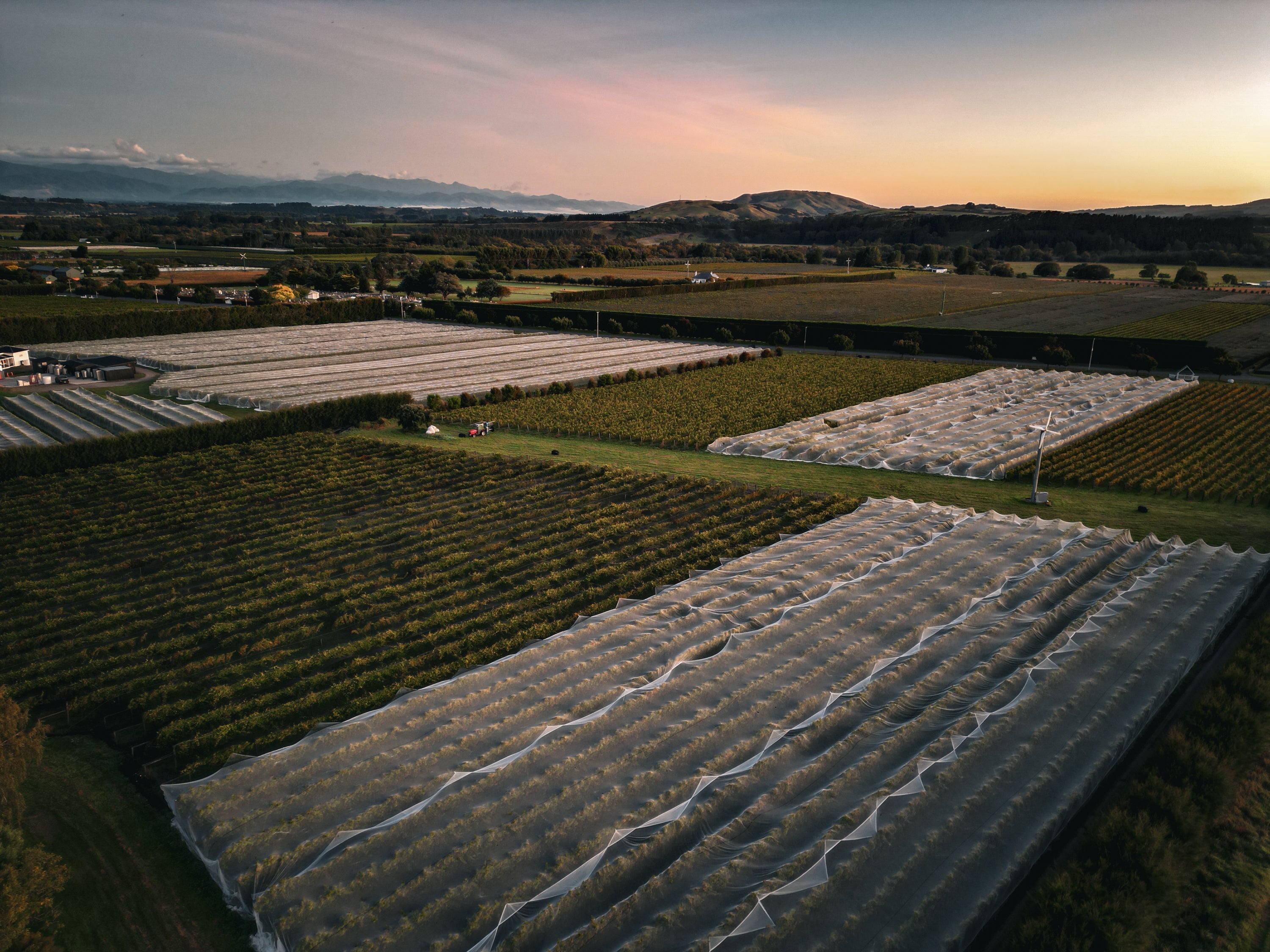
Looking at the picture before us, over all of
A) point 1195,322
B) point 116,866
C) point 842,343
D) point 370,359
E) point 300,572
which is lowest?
point 116,866

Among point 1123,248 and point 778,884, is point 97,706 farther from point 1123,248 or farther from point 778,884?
point 1123,248

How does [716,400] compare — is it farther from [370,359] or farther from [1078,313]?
[1078,313]

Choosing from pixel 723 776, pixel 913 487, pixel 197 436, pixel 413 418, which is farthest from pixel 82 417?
pixel 723 776

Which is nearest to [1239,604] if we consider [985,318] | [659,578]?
[659,578]

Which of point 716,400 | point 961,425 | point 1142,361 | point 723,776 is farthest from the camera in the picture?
point 1142,361

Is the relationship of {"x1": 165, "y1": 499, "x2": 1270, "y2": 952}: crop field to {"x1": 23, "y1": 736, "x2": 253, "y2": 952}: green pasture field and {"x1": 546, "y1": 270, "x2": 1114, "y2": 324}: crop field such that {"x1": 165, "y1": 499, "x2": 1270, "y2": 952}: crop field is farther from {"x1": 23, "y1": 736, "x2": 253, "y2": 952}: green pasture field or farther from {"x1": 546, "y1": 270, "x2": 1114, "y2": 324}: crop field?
{"x1": 546, "y1": 270, "x2": 1114, "y2": 324}: crop field

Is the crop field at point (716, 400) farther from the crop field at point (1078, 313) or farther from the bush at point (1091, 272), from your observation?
the bush at point (1091, 272)

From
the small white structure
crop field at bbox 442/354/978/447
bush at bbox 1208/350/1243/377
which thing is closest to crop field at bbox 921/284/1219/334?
bush at bbox 1208/350/1243/377
